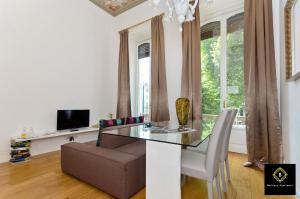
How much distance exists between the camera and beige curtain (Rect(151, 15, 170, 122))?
3656 mm

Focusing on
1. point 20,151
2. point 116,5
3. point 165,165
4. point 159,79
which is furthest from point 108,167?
point 116,5

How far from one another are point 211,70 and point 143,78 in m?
2.03

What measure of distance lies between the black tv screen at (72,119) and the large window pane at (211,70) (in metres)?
2.91

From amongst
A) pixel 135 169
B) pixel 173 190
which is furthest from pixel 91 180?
pixel 173 190

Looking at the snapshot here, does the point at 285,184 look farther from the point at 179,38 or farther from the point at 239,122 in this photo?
the point at 179,38

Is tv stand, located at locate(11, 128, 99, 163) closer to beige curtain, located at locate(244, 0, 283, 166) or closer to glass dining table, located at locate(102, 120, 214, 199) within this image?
glass dining table, located at locate(102, 120, 214, 199)

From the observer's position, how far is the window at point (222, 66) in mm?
3152

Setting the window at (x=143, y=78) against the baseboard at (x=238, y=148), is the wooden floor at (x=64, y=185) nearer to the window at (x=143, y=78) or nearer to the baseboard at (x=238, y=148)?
A: the baseboard at (x=238, y=148)

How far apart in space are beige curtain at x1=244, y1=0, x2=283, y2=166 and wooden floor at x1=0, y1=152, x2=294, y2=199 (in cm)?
38

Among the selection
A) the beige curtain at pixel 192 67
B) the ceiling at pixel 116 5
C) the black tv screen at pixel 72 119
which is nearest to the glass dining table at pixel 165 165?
the beige curtain at pixel 192 67

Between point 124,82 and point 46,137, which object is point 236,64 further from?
point 46,137

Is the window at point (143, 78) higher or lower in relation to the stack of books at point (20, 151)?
higher

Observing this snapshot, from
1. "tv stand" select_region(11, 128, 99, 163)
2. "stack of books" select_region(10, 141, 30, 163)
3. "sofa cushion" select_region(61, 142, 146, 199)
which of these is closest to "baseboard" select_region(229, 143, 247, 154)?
"sofa cushion" select_region(61, 142, 146, 199)

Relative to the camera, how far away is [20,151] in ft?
9.09
